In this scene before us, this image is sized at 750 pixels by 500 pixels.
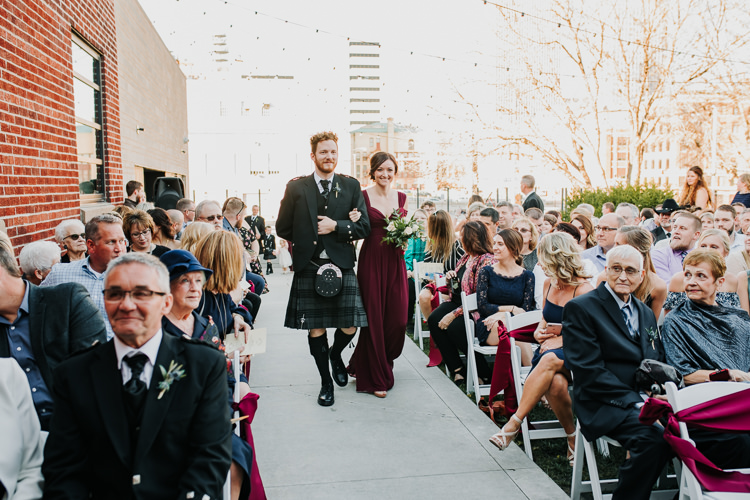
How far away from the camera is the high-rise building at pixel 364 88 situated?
145363 millimetres

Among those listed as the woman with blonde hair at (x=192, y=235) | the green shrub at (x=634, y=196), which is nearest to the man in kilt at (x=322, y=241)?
the woman with blonde hair at (x=192, y=235)

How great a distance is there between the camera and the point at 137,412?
2191 mm

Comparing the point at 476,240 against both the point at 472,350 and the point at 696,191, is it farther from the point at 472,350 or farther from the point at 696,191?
the point at 696,191

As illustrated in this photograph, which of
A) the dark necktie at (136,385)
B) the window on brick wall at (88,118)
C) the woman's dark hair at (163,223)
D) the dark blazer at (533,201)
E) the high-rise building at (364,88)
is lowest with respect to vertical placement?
the dark necktie at (136,385)

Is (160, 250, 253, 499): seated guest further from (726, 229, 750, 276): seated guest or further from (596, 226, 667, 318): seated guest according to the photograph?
(726, 229, 750, 276): seated guest

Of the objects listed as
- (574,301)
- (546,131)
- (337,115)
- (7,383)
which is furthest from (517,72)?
(337,115)

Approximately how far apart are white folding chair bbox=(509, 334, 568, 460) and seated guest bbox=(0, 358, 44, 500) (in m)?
2.90

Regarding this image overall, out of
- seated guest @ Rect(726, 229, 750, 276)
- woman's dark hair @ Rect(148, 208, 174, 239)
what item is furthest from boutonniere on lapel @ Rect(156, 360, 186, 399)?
seated guest @ Rect(726, 229, 750, 276)

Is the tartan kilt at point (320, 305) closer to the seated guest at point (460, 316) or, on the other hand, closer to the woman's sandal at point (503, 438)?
the seated guest at point (460, 316)

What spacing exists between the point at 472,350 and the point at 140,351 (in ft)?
11.2

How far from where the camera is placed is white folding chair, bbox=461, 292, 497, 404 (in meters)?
5.02

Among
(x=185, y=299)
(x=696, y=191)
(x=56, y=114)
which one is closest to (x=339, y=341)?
(x=185, y=299)

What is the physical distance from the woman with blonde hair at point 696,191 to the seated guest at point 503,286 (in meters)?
5.75

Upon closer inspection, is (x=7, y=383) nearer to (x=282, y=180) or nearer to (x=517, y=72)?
(x=517, y=72)
